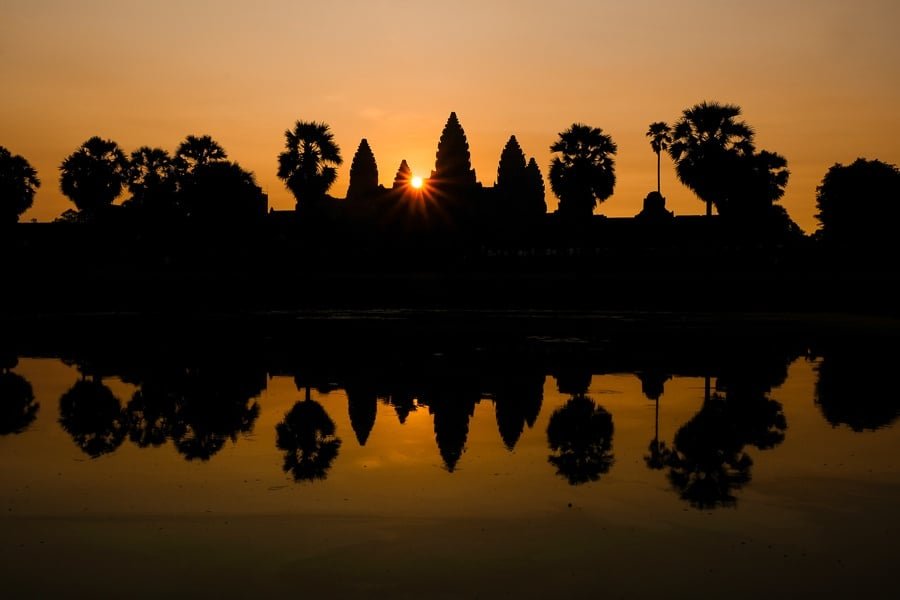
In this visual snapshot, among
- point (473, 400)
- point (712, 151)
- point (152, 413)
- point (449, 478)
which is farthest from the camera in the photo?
point (712, 151)

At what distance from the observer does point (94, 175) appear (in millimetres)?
85188

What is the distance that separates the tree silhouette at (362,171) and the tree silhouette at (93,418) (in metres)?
96.3

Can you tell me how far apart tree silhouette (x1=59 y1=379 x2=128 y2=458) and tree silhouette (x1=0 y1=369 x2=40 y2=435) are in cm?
52

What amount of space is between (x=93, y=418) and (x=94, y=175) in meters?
72.2

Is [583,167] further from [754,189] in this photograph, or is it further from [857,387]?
[857,387]

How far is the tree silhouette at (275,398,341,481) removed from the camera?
13.5 meters

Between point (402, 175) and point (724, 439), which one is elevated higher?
point (402, 175)

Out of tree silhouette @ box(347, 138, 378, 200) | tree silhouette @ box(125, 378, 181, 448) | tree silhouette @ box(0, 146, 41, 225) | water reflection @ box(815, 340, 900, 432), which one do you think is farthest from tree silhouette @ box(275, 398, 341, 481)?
tree silhouette @ box(347, 138, 378, 200)

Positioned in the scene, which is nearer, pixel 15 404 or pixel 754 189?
pixel 15 404

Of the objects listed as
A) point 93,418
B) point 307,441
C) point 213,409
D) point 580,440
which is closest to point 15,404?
point 93,418

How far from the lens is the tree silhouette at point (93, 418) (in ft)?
50.0

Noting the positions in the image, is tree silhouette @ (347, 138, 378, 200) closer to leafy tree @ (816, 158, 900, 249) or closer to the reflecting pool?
leafy tree @ (816, 158, 900, 249)

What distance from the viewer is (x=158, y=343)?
31.6 metres

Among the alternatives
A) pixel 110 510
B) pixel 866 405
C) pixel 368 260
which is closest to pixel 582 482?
pixel 110 510
